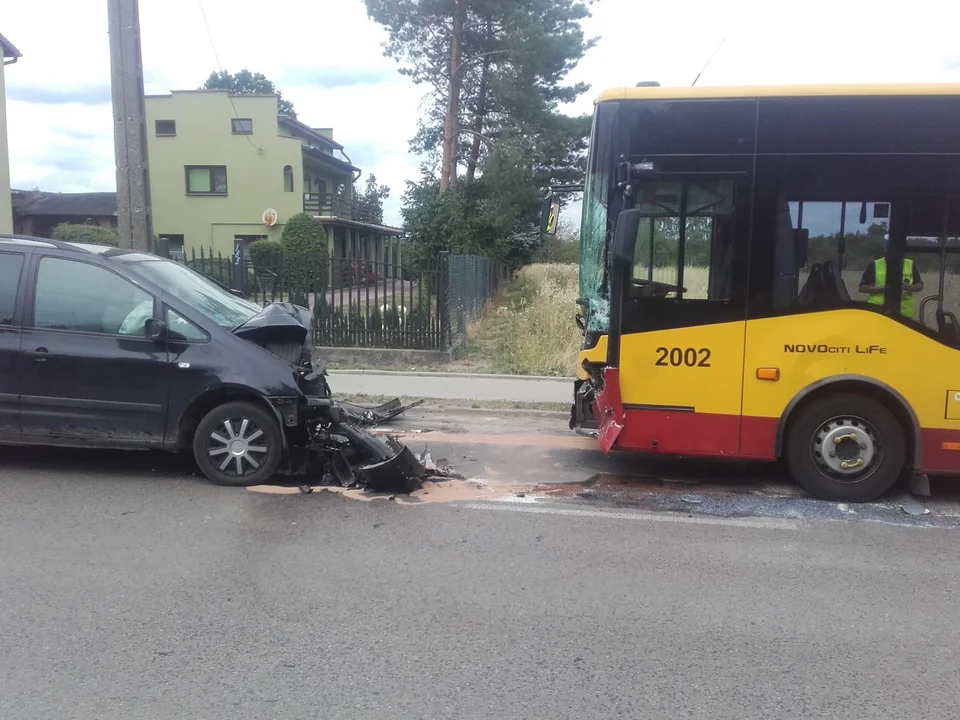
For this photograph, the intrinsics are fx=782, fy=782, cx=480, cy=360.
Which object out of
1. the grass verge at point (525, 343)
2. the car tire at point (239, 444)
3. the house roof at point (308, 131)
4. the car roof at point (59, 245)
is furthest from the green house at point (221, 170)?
the car tire at point (239, 444)

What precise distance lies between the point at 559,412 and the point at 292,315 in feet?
12.6

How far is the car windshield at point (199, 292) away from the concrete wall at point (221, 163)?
2962 centimetres

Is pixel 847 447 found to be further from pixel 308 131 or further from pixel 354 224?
pixel 308 131

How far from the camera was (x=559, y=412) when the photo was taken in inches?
→ 372

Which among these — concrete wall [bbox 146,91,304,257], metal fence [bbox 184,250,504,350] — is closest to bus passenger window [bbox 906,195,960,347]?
metal fence [bbox 184,250,504,350]

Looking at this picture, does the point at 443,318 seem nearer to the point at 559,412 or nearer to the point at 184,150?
the point at 559,412

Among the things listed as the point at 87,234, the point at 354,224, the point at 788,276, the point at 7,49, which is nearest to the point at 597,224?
the point at 788,276

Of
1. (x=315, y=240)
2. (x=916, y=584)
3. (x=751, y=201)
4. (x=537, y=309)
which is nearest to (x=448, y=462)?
(x=751, y=201)

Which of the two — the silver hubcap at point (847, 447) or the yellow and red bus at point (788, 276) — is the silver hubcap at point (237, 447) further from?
the silver hubcap at point (847, 447)

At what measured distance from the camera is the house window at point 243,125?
1401 inches

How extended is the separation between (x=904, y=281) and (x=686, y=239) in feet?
5.31

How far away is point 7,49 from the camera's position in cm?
2533

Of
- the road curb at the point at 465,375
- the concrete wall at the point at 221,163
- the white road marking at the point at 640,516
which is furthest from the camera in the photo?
the concrete wall at the point at 221,163

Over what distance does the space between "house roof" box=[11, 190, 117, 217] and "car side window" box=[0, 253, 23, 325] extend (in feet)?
122
